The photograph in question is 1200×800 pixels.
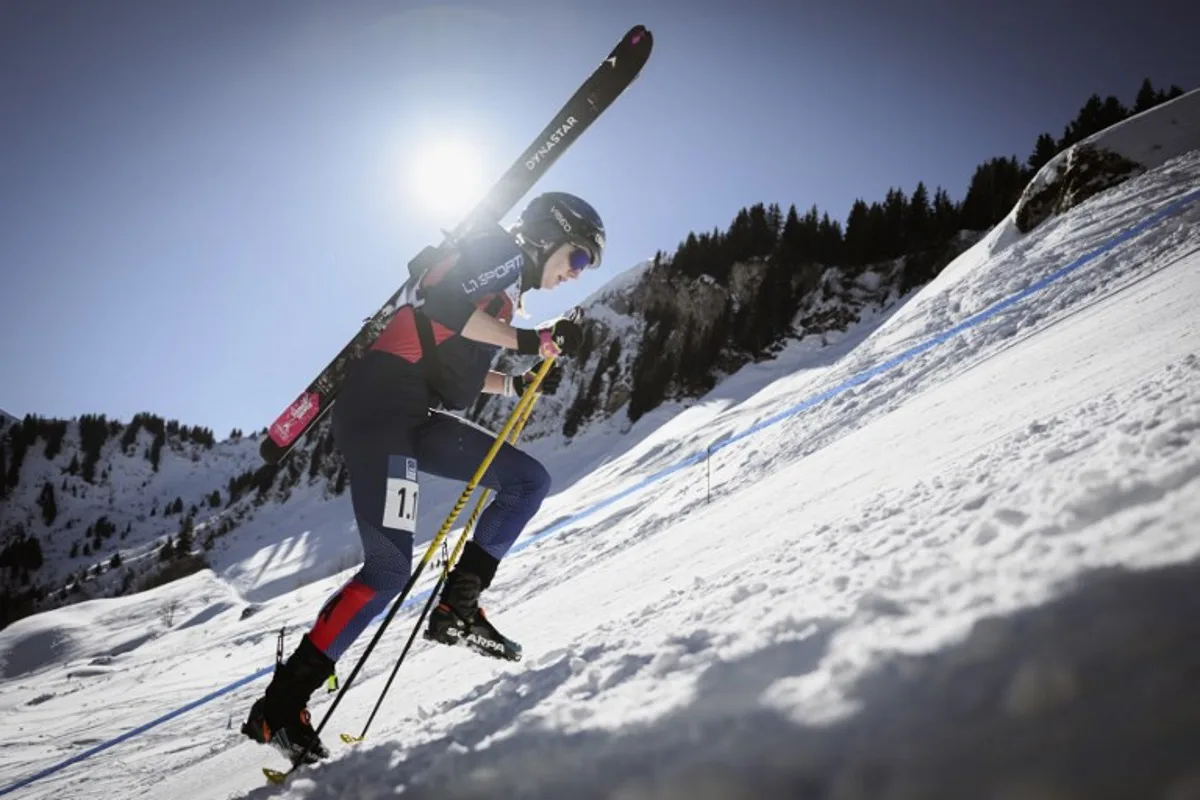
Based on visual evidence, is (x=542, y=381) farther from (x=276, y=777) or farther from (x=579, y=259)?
(x=276, y=777)

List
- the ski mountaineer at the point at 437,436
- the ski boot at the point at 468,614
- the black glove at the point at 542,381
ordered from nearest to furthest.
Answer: the ski mountaineer at the point at 437,436, the ski boot at the point at 468,614, the black glove at the point at 542,381

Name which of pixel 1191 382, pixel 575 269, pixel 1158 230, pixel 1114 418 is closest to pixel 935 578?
pixel 1114 418

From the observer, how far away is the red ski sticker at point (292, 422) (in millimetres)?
4109

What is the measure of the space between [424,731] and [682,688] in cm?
130

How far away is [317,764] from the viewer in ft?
7.97

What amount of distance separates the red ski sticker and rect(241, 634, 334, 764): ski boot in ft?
6.01

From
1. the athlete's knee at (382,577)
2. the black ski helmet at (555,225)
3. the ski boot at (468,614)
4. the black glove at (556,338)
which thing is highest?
the black ski helmet at (555,225)

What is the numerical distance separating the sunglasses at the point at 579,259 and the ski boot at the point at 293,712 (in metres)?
2.65

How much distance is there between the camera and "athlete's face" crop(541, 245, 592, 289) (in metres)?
3.74

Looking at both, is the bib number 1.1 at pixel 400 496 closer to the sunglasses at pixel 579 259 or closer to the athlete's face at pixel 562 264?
the athlete's face at pixel 562 264

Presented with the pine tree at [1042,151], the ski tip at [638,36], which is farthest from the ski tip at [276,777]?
the pine tree at [1042,151]

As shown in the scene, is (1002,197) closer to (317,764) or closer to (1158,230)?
(1158,230)

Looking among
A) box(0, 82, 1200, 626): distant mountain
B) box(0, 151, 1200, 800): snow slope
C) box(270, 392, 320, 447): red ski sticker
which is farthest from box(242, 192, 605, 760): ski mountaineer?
box(0, 82, 1200, 626): distant mountain

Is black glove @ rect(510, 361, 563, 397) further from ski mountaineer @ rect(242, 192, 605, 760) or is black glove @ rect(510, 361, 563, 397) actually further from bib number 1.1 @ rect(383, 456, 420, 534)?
bib number 1.1 @ rect(383, 456, 420, 534)
